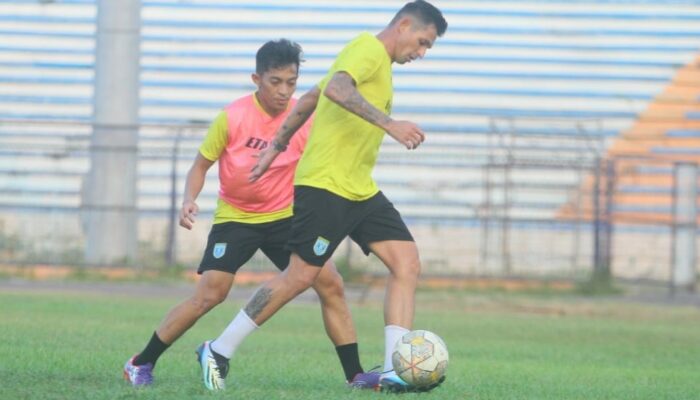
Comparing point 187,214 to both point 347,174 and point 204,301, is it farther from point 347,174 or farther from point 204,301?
point 347,174

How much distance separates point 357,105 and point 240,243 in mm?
1368

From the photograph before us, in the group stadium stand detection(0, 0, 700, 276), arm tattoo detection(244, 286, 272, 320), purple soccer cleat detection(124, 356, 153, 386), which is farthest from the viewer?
stadium stand detection(0, 0, 700, 276)

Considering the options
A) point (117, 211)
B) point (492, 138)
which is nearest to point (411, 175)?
point (492, 138)

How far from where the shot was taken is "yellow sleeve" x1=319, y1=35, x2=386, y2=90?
24.0 ft

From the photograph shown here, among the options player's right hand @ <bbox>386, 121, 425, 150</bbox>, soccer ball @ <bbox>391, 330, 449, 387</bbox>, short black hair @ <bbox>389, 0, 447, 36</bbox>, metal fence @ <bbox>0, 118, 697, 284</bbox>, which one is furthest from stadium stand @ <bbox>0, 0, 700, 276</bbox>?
player's right hand @ <bbox>386, 121, 425, 150</bbox>

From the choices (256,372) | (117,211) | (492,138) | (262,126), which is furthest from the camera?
(492,138)

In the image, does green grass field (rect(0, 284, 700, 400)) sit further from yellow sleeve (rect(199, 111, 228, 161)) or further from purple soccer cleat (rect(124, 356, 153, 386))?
yellow sleeve (rect(199, 111, 228, 161))

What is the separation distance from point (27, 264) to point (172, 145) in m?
2.62

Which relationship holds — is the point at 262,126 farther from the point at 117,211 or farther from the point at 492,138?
the point at 492,138

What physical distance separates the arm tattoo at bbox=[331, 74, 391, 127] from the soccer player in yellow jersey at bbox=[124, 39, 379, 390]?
3.05ft

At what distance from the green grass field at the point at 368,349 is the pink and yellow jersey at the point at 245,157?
3.01 ft

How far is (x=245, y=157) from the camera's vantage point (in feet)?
27.1

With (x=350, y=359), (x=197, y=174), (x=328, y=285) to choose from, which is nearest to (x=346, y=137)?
(x=328, y=285)

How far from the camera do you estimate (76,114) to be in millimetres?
25250
